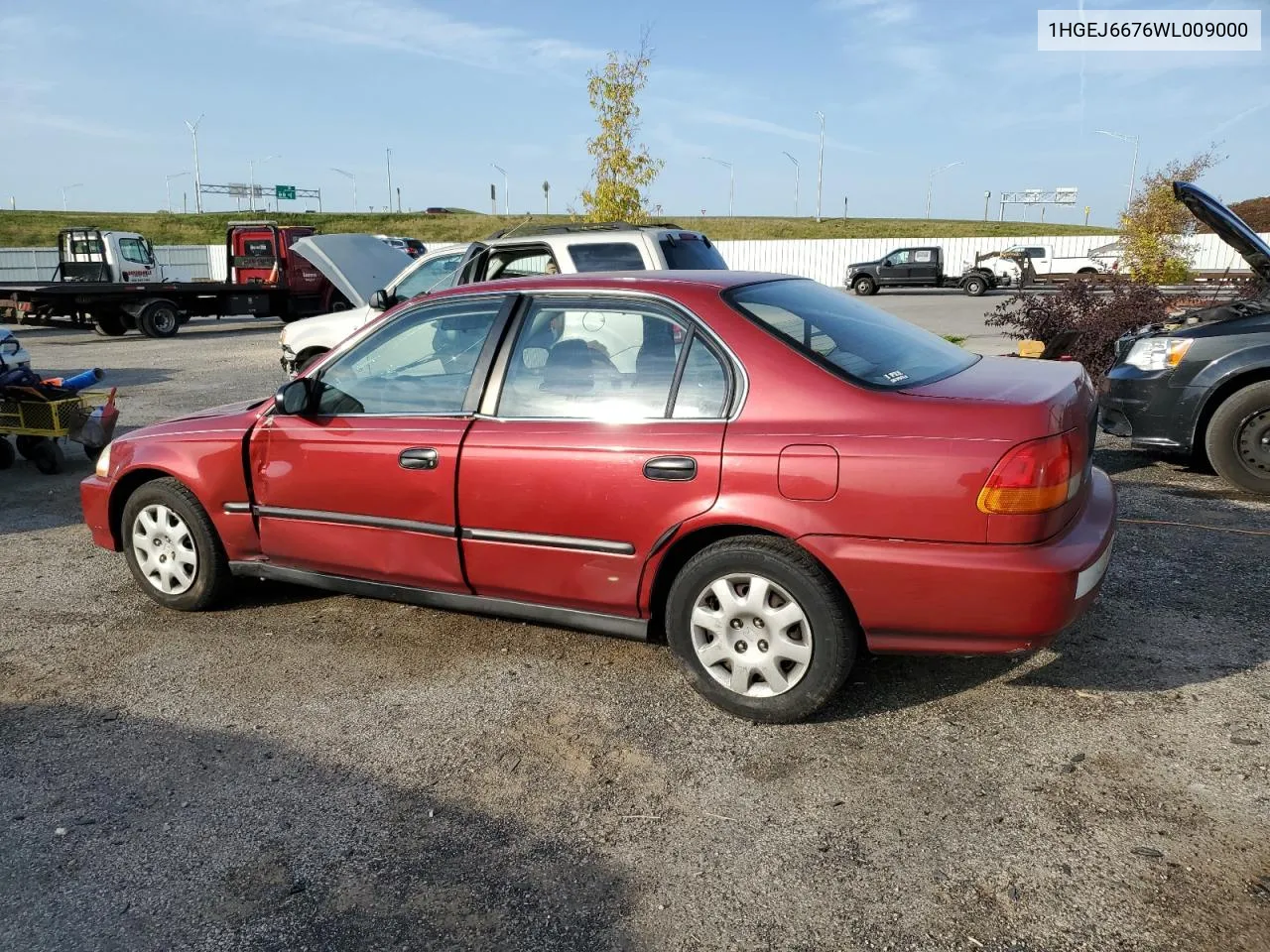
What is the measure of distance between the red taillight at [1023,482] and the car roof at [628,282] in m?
1.23

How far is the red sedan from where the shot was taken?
121 inches

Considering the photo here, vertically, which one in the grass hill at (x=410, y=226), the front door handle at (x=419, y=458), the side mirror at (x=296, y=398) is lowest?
the front door handle at (x=419, y=458)

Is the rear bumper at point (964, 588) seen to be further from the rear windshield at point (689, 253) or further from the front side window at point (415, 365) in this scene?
the rear windshield at point (689, 253)

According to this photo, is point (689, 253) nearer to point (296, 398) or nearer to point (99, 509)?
point (296, 398)

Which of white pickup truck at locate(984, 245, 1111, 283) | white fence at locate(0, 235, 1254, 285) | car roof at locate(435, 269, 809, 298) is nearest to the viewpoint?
car roof at locate(435, 269, 809, 298)

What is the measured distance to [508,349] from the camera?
389cm

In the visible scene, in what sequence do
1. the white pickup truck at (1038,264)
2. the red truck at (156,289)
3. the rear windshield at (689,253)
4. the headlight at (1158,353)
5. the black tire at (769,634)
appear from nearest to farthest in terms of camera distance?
1. the black tire at (769,634)
2. the headlight at (1158,353)
3. the rear windshield at (689,253)
4. the red truck at (156,289)
5. the white pickup truck at (1038,264)

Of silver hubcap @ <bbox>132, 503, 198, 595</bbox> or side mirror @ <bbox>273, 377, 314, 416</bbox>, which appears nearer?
side mirror @ <bbox>273, 377, 314, 416</bbox>

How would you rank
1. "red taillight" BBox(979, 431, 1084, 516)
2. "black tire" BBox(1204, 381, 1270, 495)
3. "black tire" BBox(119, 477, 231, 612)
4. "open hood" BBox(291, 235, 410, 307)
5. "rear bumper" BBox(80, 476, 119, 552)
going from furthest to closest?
"open hood" BBox(291, 235, 410, 307) → "black tire" BBox(1204, 381, 1270, 495) → "rear bumper" BBox(80, 476, 119, 552) → "black tire" BBox(119, 477, 231, 612) → "red taillight" BBox(979, 431, 1084, 516)

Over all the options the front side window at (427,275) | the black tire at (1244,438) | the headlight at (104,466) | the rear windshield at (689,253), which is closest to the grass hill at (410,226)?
the front side window at (427,275)

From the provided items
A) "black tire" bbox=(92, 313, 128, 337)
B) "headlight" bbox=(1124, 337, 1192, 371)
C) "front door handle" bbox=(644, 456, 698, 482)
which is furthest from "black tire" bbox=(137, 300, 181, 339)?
"front door handle" bbox=(644, 456, 698, 482)

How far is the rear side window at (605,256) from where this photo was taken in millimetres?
8078

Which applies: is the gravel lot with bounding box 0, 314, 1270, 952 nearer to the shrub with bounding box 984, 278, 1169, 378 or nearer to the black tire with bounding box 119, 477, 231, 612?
the black tire with bounding box 119, 477, 231, 612

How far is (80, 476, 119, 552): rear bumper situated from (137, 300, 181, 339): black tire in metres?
18.4
